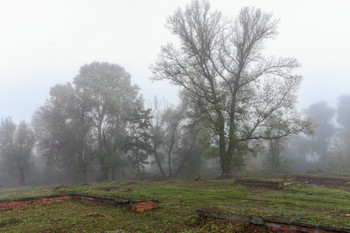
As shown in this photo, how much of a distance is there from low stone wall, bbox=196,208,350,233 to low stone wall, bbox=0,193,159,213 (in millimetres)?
3157

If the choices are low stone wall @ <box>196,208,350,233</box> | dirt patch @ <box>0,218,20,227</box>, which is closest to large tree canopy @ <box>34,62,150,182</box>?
dirt patch @ <box>0,218,20,227</box>

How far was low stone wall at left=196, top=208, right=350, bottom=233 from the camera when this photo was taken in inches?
212

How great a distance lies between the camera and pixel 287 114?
72.2 ft

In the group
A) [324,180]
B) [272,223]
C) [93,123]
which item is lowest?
[324,180]

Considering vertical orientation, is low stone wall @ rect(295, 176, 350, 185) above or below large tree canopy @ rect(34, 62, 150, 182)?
below

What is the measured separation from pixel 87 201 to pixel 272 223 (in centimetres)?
942

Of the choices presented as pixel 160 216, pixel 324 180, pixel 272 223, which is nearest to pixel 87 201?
pixel 160 216

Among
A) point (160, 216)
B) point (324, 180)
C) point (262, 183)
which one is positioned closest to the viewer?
point (160, 216)

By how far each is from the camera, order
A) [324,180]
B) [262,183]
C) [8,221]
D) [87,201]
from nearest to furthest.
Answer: [8,221] < [87,201] < [262,183] < [324,180]

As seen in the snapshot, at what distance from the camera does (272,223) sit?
6.12 m

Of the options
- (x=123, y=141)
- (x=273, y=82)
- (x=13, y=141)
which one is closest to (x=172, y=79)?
(x=273, y=82)

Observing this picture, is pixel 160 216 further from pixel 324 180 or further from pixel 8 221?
pixel 324 180

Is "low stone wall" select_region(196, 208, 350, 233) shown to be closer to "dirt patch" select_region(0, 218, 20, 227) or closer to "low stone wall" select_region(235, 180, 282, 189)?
"dirt patch" select_region(0, 218, 20, 227)

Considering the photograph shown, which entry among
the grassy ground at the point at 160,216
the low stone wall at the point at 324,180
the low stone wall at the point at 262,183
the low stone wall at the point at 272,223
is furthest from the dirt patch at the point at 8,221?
the low stone wall at the point at 324,180
